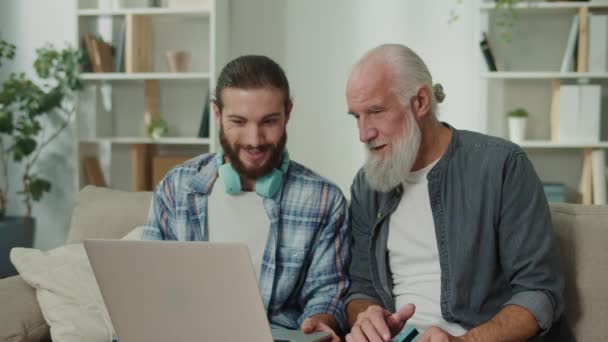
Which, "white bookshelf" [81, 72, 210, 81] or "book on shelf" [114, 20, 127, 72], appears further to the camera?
"book on shelf" [114, 20, 127, 72]

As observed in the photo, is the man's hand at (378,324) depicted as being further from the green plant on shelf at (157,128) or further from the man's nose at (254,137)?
the green plant on shelf at (157,128)

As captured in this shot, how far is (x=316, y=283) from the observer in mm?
1727

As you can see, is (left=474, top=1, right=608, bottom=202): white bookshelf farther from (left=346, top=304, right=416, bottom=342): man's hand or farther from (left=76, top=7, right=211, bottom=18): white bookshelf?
(left=346, top=304, right=416, bottom=342): man's hand

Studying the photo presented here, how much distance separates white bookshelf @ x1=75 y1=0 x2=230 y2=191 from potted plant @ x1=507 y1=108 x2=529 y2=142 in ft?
5.35

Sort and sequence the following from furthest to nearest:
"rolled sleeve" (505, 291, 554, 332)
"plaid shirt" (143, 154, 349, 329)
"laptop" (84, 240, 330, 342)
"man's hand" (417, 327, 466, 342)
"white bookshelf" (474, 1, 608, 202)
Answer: "white bookshelf" (474, 1, 608, 202) → "plaid shirt" (143, 154, 349, 329) → "rolled sleeve" (505, 291, 554, 332) → "man's hand" (417, 327, 466, 342) → "laptop" (84, 240, 330, 342)

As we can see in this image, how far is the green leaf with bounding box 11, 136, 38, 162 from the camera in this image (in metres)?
3.94

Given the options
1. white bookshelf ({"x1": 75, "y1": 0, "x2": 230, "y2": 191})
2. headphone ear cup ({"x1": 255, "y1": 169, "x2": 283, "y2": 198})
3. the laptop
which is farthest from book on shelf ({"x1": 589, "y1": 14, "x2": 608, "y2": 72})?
the laptop

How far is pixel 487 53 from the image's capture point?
3.76 m

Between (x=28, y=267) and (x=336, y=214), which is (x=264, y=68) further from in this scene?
(x=28, y=267)

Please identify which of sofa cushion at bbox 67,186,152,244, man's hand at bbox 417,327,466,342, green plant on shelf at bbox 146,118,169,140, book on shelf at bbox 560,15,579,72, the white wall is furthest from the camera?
the white wall

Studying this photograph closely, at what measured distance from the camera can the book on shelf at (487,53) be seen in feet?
12.3

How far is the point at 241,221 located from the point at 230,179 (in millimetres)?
108

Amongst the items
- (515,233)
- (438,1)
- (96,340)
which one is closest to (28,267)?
(96,340)

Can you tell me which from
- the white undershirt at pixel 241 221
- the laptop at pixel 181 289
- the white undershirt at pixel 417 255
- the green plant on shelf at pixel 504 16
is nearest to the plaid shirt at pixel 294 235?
the white undershirt at pixel 241 221
